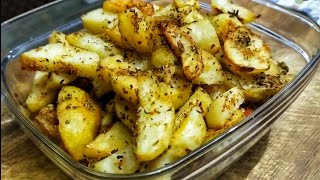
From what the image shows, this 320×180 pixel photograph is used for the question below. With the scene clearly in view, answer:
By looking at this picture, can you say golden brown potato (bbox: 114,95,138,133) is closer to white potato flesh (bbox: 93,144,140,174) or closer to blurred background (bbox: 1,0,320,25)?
white potato flesh (bbox: 93,144,140,174)

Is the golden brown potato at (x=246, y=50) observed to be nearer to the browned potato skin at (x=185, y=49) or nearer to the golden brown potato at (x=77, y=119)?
the browned potato skin at (x=185, y=49)

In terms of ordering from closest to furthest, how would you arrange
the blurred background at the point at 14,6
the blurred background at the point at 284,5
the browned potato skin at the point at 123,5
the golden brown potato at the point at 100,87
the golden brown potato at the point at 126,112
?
1. the golden brown potato at the point at 126,112
2. the golden brown potato at the point at 100,87
3. the browned potato skin at the point at 123,5
4. the blurred background at the point at 284,5
5. the blurred background at the point at 14,6

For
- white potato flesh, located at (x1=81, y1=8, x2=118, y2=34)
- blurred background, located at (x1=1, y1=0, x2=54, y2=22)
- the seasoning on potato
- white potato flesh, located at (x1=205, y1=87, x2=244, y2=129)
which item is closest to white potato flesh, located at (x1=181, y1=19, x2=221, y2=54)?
the seasoning on potato

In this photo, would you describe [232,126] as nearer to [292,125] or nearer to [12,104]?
[292,125]

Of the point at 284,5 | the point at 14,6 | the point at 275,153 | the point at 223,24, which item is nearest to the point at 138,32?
the point at 223,24

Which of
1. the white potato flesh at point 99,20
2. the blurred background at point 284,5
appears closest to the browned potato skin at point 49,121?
the white potato flesh at point 99,20

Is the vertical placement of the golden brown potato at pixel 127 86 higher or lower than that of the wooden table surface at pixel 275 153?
higher

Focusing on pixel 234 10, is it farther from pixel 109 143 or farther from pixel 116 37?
pixel 109 143
